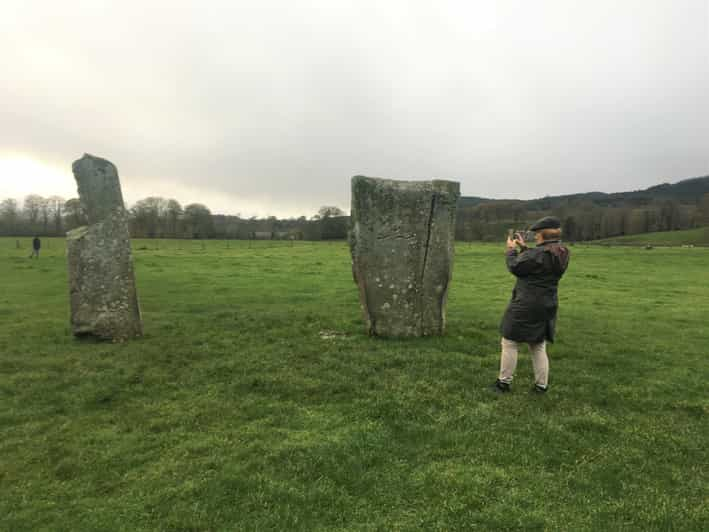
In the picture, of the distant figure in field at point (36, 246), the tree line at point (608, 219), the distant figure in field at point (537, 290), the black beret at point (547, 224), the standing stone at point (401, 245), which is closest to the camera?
the distant figure in field at point (537, 290)

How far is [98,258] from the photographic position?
9.73 m

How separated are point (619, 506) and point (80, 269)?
417 inches

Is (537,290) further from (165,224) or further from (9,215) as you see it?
(9,215)

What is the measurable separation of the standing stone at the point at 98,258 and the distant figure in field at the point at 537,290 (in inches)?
330

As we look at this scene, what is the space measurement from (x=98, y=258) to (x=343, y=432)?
737 centimetres

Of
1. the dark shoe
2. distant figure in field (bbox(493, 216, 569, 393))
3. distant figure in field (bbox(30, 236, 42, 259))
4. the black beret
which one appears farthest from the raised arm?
distant figure in field (bbox(30, 236, 42, 259))

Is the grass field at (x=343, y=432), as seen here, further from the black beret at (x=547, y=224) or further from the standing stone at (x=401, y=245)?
the black beret at (x=547, y=224)

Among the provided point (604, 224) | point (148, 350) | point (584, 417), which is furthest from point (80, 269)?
point (604, 224)

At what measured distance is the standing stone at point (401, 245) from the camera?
379 inches

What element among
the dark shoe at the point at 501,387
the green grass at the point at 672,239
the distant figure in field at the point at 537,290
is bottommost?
the dark shoe at the point at 501,387

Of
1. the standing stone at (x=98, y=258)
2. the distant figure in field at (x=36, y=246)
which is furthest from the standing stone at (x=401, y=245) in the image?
the distant figure in field at (x=36, y=246)

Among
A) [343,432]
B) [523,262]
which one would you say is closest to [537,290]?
[523,262]

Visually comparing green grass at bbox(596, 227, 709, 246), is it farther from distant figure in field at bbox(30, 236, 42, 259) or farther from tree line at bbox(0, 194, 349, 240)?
distant figure in field at bbox(30, 236, 42, 259)

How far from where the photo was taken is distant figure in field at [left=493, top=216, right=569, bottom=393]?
6.40 metres
